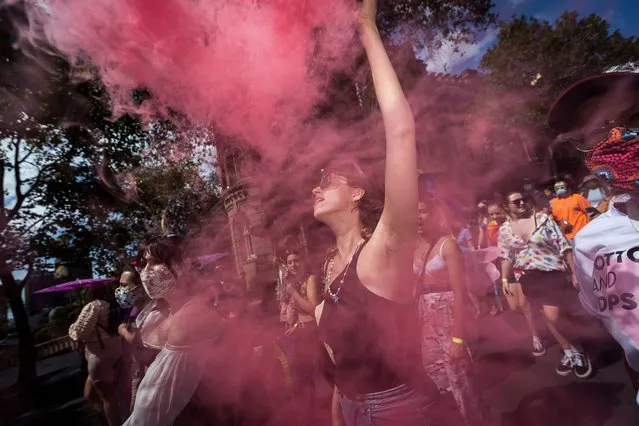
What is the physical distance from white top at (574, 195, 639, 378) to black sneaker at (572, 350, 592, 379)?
3.27 metres

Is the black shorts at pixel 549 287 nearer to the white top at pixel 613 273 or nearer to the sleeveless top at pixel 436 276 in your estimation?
the sleeveless top at pixel 436 276

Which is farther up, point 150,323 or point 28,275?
point 28,275

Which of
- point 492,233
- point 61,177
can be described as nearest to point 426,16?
point 492,233

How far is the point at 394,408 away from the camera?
64.0 inches

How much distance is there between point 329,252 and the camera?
7.61 ft

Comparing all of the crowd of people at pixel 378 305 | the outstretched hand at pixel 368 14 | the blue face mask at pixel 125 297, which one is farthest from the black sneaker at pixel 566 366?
the blue face mask at pixel 125 297

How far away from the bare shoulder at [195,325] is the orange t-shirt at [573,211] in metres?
5.55

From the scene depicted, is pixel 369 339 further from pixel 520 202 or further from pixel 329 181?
pixel 520 202

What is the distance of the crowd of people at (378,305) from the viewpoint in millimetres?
1627

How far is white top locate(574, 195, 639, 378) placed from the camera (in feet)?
5.31

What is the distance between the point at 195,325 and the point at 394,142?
2.01 meters

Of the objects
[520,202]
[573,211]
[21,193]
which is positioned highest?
[21,193]

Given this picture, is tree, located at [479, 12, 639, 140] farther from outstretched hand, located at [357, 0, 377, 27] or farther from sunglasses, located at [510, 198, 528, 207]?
outstretched hand, located at [357, 0, 377, 27]

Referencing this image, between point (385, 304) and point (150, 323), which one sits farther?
point (150, 323)
